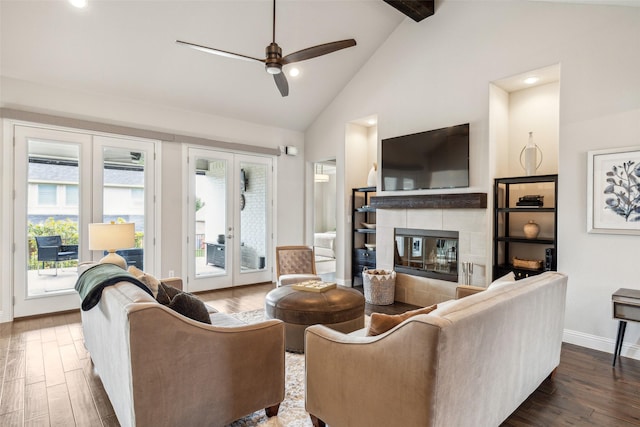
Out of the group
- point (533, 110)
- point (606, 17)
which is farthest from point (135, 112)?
point (606, 17)

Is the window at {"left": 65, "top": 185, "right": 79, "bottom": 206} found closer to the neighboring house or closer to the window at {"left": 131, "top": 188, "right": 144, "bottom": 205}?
the neighboring house

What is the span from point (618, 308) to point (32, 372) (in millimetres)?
4889

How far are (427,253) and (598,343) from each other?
2.02m

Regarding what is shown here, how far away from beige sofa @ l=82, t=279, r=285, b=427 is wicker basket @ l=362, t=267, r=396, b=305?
279 cm

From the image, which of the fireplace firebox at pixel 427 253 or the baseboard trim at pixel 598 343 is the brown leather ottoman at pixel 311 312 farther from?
the baseboard trim at pixel 598 343

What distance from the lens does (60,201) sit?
4.23 m

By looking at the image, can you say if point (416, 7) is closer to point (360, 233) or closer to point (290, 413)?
point (360, 233)

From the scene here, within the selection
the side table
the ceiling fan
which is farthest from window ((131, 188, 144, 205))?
the side table

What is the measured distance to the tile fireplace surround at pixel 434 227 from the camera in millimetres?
4031

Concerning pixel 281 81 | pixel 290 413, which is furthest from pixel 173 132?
pixel 290 413

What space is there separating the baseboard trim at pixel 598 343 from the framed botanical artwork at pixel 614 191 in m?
1.04

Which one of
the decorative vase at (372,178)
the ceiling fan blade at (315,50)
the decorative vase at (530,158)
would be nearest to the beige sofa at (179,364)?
the ceiling fan blade at (315,50)

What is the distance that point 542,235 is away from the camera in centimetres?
397

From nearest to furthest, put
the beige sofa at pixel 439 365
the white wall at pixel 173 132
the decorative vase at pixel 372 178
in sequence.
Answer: the beige sofa at pixel 439 365 → the white wall at pixel 173 132 → the decorative vase at pixel 372 178
